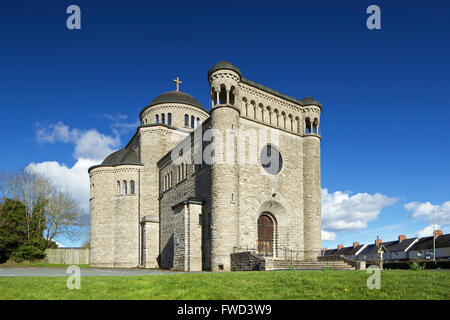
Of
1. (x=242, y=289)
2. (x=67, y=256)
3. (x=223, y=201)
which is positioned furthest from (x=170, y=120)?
(x=242, y=289)

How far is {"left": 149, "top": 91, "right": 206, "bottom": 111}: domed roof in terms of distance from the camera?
42.5m

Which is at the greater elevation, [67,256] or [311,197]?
[311,197]

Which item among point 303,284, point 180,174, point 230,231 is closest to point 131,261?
point 180,174

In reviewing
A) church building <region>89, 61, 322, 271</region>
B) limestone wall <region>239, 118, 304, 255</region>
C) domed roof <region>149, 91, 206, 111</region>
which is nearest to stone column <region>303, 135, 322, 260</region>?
church building <region>89, 61, 322, 271</region>

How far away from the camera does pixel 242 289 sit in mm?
10719

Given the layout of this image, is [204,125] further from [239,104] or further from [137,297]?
[137,297]

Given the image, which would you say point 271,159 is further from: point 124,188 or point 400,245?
point 400,245

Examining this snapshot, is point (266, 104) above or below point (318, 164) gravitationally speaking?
above

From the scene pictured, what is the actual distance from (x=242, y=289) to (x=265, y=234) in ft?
59.8

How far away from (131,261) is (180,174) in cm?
1066

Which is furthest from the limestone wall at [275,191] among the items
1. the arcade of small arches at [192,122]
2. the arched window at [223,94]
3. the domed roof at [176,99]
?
the domed roof at [176,99]

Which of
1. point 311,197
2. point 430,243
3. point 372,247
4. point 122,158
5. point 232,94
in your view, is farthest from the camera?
point 372,247

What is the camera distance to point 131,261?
3669 centimetres

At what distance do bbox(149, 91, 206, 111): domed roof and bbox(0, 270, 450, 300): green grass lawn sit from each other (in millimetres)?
31556
